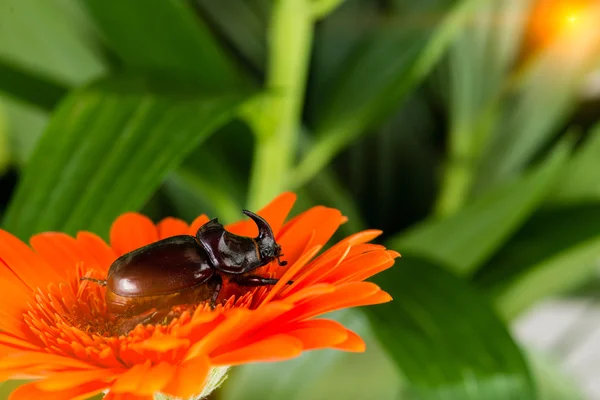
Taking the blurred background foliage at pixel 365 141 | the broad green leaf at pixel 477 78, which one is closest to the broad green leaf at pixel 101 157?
the blurred background foliage at pixel 365 141

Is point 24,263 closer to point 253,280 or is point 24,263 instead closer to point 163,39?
point 253,280

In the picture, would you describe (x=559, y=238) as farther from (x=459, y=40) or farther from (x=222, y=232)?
(x=222, y=232)

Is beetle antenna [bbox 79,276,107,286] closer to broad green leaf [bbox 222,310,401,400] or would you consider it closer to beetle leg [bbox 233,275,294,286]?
beetle leg [bbox 233,275,294,286]

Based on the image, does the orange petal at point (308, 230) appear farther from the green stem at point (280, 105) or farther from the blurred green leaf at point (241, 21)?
the blurred green leaf at point (241, 21)

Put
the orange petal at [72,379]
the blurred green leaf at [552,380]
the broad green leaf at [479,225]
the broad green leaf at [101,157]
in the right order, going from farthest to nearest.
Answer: the blurred green leaf at [552,380], the broad green leaf at [479,225], the broad green leaf at [101,157], the orange petal at [72,379]

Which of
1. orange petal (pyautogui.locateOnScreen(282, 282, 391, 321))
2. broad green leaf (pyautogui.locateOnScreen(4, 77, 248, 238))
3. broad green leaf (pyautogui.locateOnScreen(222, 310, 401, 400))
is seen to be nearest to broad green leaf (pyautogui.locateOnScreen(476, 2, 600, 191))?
broad green leaf (pyautogui.locateOnScreen(222, 310, 401, 400))

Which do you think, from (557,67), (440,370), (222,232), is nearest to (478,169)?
(557,67)
